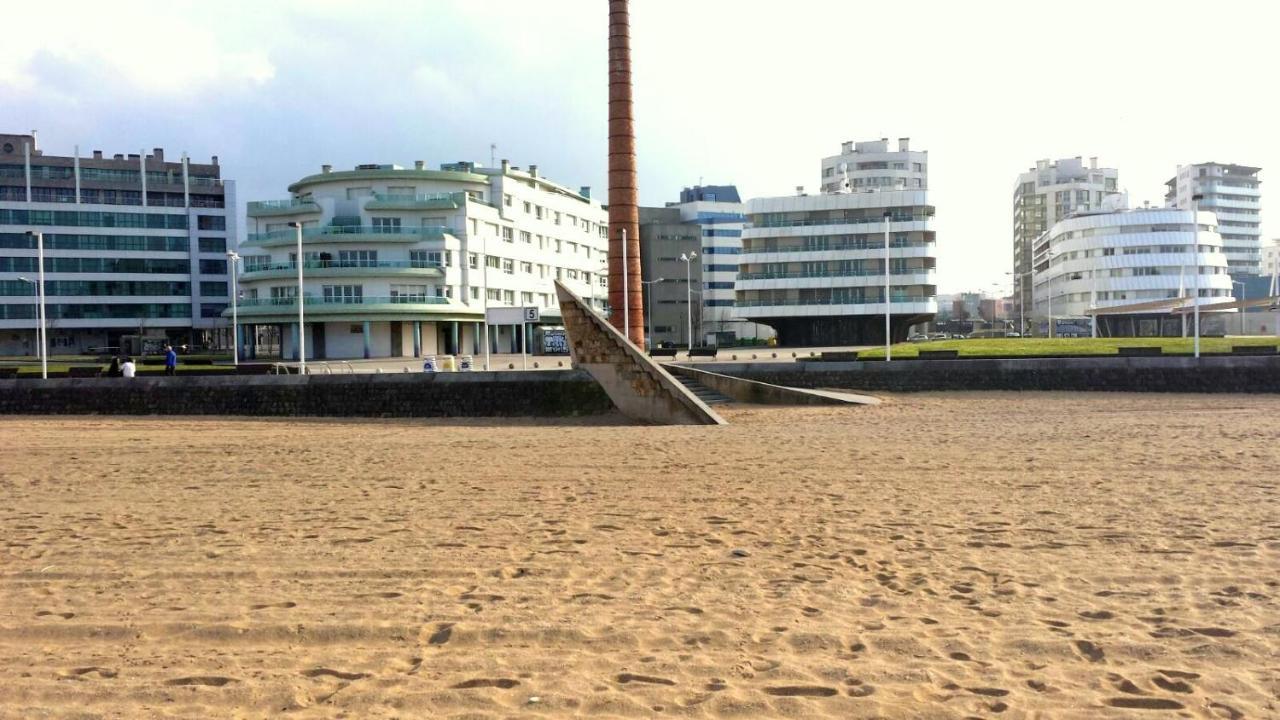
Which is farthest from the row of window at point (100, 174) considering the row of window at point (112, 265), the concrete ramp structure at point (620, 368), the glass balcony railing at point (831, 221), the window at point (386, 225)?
the concrete ramp structure at point (620, 368)

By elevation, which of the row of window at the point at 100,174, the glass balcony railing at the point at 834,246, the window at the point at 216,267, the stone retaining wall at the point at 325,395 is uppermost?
the row of window at the point at 100,174

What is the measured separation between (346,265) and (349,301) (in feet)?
8.65

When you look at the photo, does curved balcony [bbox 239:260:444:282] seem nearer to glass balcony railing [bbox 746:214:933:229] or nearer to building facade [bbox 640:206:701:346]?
glass balcony railing [bbox 746:214:933:229]

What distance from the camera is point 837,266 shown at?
7562 centimetres

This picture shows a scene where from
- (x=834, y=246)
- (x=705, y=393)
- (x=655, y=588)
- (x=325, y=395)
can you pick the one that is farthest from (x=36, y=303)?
(x=655, y=588)

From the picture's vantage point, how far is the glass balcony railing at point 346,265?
6412 centimetres

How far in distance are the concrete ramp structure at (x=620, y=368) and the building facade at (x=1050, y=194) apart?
388ft

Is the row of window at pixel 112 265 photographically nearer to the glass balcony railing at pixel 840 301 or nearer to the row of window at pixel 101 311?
the row of window at pixel 101 311

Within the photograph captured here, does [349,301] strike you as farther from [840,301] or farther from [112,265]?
[112,265]

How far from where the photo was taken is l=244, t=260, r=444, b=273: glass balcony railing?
2525 inches

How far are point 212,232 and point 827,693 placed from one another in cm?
9901

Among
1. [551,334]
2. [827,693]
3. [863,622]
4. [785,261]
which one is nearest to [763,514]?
[863,622]

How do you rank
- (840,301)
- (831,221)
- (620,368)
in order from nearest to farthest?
1. (620,368)
2. (840,301)
3. (831,221)

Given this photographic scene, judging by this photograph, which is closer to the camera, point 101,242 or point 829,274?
point 829,274
